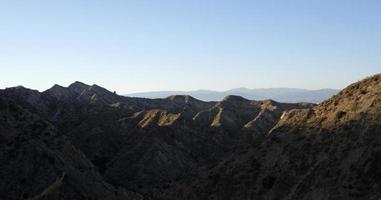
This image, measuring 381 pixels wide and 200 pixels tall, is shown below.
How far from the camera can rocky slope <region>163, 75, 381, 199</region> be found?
168ft

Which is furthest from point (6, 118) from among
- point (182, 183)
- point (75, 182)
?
point (182, 183)

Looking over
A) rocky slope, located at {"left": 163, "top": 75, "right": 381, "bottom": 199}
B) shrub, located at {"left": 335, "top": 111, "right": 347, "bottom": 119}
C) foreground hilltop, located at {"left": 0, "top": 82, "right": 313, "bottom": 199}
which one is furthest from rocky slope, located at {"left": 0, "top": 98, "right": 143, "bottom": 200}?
shrub, located at {"left": 335, "top": 111, "right": 347, "bottom": 119}

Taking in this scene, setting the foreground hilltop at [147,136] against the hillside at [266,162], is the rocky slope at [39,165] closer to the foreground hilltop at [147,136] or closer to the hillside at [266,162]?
the hillside at [266,162]

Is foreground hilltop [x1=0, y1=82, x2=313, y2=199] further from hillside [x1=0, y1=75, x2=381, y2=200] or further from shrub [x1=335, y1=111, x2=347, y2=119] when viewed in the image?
shrub [x1=335, y1=111, x2=347, y2=119]

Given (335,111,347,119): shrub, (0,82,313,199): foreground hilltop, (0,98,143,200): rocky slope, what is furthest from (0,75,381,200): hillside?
(0,82,313,199): foreground hilltop

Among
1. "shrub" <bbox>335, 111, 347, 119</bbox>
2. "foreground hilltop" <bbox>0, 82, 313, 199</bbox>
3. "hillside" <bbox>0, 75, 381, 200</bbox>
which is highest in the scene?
"shrub" <bbox>335, 111, 347, 119</bbox>

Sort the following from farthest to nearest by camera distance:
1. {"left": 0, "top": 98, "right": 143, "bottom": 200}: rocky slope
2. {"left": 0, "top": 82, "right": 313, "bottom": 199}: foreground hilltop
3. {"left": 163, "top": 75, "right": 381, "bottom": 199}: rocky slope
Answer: {"left": 0, "top": 82, "right": 313, "bottom": 199}: foreground hilltop
{"left": 0, "top": 98, "right": 143, "bottom": 200}: rocky slope
{"left": 163, "top": 75, "right": 381, "bottom": 199}: rocky slope

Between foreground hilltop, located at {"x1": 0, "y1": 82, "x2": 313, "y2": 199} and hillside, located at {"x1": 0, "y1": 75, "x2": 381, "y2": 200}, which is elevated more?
hillside, located at {"x1": 0, "y1": 75, "x2": 381, "y2": 200}

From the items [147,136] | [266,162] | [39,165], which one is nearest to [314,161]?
[266,162]

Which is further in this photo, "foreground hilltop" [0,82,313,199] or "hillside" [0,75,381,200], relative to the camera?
"foreground hilltop" [0,82,313,199]

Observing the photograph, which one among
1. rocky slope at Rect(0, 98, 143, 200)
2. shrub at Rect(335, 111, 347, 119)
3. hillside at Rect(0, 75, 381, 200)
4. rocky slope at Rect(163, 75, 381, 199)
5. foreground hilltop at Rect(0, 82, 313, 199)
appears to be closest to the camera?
rocky slope at Rect(163, 75, 381, 199)

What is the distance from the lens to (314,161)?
187ft

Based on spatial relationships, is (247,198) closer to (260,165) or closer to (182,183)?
(260,165)

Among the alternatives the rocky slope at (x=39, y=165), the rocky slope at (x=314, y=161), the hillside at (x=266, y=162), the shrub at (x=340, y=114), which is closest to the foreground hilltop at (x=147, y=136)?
the hillside at (x=266, y=162)
